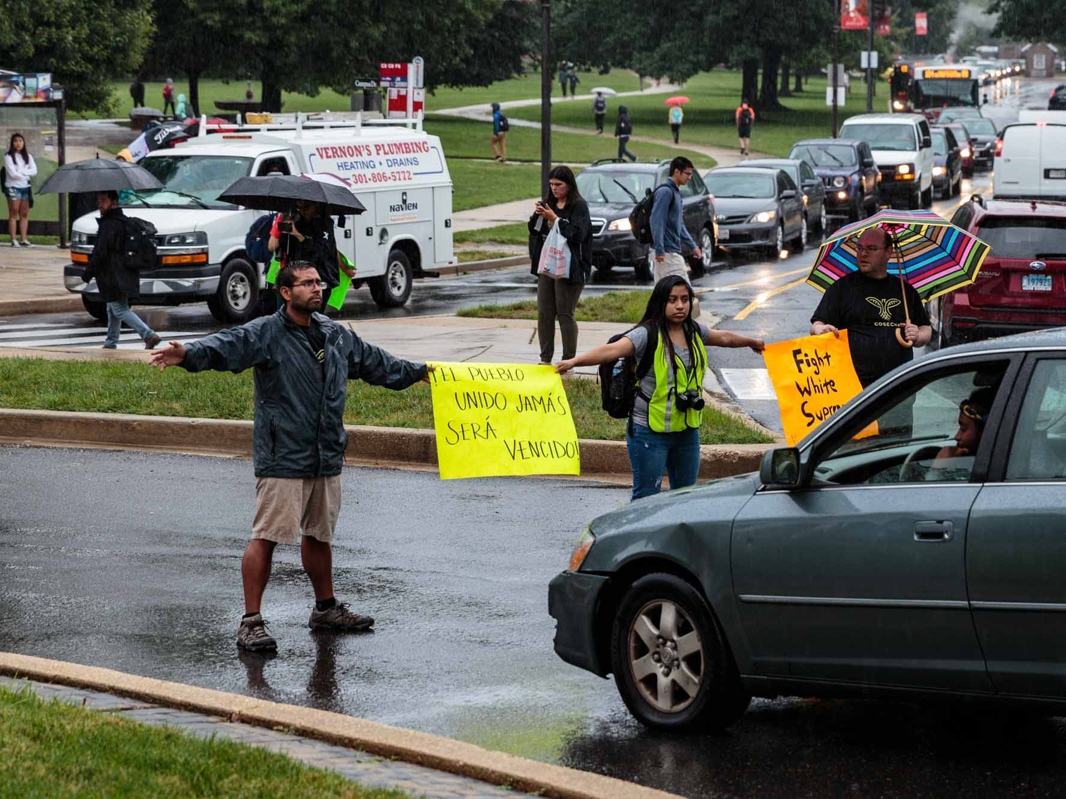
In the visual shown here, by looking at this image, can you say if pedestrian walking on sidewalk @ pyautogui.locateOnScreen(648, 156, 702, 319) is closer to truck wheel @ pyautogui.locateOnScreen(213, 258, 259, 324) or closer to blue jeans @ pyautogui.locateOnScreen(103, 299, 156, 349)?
blue jeans @ pyautogui.locateOnScreen(103, 299, 156, 349)

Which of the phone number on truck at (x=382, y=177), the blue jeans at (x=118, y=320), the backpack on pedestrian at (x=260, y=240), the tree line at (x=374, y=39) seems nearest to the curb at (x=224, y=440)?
the backpack on pedestrian at (x=260, y=240)

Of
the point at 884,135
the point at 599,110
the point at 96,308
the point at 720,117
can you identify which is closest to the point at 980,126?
the point at 599,110

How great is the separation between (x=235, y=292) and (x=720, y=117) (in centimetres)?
6243

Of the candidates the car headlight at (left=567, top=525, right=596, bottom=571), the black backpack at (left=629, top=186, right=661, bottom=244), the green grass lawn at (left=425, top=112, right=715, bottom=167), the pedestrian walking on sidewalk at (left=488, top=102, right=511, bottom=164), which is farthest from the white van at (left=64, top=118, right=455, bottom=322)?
the green grass lawn at (left=425, top=112, right=715, bottom=167)

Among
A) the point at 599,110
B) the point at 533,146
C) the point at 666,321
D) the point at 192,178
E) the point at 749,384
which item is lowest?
the point at 749,384

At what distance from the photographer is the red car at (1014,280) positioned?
1578 cm

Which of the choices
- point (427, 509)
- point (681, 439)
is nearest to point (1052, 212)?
point (427, 509)

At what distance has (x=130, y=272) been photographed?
57.3 feet

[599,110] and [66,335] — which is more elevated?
[599,110]

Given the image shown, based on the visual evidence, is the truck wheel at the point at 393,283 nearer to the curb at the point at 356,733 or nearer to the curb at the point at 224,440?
the curb at the point at 224,440

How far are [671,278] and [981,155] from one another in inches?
→ 2068

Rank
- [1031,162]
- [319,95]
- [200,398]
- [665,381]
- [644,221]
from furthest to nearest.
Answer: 1. [319,95]
2. [1031,162]
3. [644,221]
4. [200,398]
5. [665,381]

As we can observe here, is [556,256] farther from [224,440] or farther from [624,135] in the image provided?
[624,135]

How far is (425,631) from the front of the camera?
808cm
